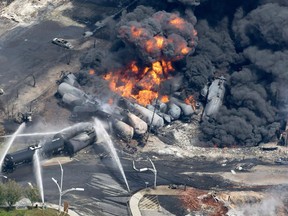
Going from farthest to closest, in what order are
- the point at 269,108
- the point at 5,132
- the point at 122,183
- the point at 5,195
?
the point at 269,108
the point at 5,132
the point at 122,183
the point at 5,195

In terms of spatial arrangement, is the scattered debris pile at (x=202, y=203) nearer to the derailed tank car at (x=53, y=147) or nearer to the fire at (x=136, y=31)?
the derailed tank car at (x=53, y=147)

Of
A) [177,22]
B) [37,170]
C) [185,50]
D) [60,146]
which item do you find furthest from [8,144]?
[177,22]

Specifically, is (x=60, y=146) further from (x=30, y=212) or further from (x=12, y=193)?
(x=12, y=193)

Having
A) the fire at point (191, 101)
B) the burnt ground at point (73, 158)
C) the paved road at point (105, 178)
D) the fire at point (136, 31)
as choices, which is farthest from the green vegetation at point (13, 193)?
the fire at point (191, 101)

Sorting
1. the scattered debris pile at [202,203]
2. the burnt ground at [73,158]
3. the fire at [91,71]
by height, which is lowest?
the scattered debris pile at [202,203]

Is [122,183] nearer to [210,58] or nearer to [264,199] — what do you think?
[264,199]

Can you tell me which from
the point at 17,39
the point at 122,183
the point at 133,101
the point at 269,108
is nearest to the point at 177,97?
the point at 133,101
